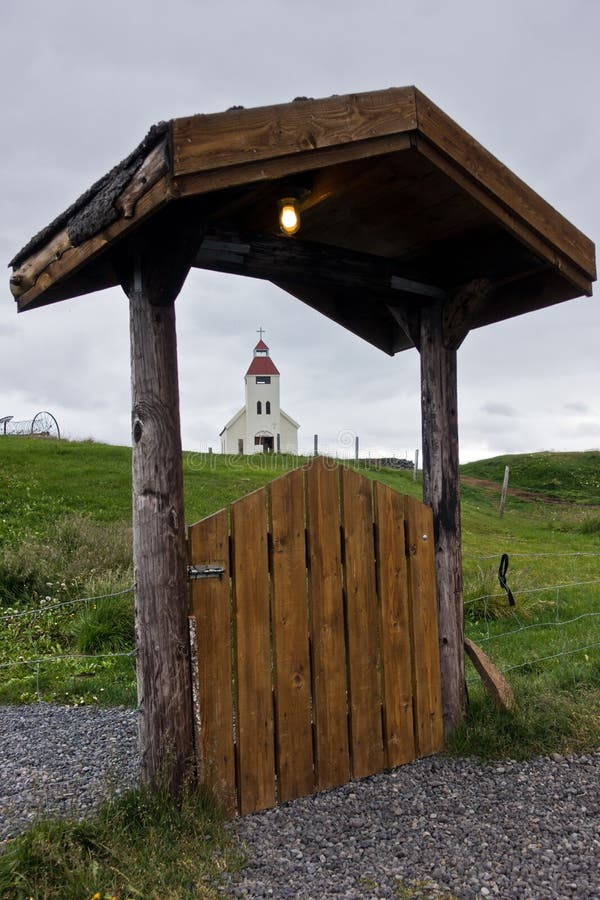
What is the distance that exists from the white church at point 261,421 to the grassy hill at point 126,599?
1827cm

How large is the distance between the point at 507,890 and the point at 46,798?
2401 millimetres

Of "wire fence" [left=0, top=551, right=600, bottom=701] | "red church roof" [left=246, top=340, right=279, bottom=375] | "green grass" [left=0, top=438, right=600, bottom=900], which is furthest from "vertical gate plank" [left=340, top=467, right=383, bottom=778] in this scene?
"red church roof" [left=246, top=340, right=279, bottom=375]

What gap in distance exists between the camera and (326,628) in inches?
151

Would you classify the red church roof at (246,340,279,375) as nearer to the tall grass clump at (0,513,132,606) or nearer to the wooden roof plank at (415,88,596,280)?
the tall grass clump at (0,513,132,606)

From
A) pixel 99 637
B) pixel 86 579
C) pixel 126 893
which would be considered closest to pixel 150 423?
pixel 126 893

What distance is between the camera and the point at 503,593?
28.3ft

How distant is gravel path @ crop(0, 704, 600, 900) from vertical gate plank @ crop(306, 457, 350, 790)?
0.65 ft

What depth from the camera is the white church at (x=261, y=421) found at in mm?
38781

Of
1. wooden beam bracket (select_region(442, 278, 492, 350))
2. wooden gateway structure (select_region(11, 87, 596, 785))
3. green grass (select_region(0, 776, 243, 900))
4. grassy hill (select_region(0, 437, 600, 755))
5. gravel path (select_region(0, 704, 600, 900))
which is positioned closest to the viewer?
green grass (select_region(0, 776, 243, 900))

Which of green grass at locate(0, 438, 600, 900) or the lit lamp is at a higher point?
the lit lamp

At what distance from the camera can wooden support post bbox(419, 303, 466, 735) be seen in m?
4.44

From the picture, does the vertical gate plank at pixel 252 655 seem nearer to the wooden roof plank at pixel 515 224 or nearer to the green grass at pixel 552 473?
the wooden roof plank at pixel 515 224

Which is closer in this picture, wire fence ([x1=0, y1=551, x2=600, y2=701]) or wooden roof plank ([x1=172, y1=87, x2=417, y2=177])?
wooden roof plank ([x1=172, y1=87, x2=417, y2=177])

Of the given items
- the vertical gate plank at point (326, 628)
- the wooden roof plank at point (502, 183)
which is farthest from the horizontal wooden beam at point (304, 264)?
the vertical gate plank at point (326, 628)
